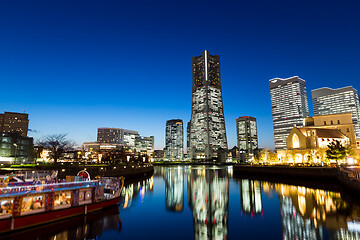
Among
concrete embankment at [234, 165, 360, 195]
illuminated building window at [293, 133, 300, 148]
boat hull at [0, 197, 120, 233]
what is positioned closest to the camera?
boat hull at [0, 197, 120, 233]

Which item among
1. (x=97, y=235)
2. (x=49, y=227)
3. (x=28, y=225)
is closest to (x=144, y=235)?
(x=97, y=235)

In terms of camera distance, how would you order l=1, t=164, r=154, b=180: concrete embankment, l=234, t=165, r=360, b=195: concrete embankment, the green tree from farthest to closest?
the green tree < l=1, t=164, r=154, b=180: concrete embankment < l=234, t=165, r=360, b=195: concrete embankment

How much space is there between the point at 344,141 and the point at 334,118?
54.8 ft

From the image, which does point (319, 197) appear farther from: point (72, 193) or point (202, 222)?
point (72, 193)

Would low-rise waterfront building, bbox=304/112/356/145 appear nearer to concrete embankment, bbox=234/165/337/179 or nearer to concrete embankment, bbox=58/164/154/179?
concrete embankment, bbox=234/165/337/179

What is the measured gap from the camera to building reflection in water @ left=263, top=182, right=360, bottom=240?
1639 cm

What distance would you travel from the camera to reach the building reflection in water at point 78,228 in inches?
619

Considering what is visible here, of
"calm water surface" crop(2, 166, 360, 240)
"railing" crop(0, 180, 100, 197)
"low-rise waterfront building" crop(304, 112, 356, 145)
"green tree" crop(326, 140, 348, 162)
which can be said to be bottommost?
"calm water surface" crop(2, 166, 360, 240)

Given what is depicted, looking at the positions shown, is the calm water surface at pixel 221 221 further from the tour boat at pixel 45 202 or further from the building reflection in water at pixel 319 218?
the tour boat at pixel 45 202

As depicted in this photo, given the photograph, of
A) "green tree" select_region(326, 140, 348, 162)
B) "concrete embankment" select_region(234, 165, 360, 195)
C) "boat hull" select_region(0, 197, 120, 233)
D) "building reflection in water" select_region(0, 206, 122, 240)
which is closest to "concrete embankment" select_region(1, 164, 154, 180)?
A: "boat hull" select_region(0, 197, 120, 233)

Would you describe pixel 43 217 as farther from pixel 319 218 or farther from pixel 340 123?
pixel 340 123

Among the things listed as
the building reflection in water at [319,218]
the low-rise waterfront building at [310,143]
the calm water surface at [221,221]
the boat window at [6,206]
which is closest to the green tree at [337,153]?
the low-rise waterfront building at [310,143]

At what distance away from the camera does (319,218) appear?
66.5ft

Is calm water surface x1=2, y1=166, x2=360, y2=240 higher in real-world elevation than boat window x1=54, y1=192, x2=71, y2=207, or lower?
lower
